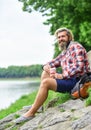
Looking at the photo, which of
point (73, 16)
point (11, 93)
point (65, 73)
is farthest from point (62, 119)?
point (11, 93)

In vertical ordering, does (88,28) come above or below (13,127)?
above

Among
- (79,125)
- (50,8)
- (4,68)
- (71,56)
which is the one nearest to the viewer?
(79,125)

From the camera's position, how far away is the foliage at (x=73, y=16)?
25920 millimetres

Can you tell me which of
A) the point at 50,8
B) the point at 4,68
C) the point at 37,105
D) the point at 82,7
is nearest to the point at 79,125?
the point at 37,105

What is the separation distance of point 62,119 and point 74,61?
182 cm

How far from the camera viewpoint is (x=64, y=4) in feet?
89.2

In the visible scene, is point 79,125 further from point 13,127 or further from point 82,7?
point 82,7

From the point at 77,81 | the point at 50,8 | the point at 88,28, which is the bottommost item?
the point at 77,81

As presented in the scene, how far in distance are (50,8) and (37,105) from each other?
22001 millimetres

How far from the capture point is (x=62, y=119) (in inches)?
351

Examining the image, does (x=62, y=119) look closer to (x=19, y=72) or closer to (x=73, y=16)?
(x=73, y=16)

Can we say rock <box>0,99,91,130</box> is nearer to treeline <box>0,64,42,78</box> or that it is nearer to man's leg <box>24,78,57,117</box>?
man's leg <box>24,78,57,117</box>

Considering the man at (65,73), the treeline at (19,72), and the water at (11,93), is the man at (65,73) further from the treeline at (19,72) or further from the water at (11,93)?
the treeline at (19,72)

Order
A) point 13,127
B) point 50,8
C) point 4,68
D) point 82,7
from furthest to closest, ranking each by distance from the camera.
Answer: point 4,68
point 50,8
point 82,7
point 13,127
